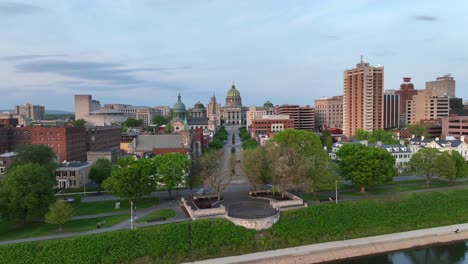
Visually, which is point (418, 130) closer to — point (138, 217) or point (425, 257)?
point (425, 257)

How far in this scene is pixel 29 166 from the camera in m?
45.3

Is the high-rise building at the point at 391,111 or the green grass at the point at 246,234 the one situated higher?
the high-rise building at the point at 391,111

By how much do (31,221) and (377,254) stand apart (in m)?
41.6

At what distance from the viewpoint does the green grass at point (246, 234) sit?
37656 mm

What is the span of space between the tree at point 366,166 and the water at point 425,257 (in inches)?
577

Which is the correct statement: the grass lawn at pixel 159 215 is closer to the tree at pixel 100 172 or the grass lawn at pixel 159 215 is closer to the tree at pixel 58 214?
the tree at pixel 58 214

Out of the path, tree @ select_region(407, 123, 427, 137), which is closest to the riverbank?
the path

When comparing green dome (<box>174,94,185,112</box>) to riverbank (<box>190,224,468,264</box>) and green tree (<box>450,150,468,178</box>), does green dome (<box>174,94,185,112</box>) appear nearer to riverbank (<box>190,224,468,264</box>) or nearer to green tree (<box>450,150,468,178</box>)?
green tree (<box>450,150,468,178</box>)

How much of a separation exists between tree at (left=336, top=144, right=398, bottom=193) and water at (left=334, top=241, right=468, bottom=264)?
14651mm

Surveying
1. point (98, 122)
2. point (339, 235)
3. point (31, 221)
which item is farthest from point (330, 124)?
point (31, 221)

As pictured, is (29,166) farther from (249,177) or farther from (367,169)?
(367,169)

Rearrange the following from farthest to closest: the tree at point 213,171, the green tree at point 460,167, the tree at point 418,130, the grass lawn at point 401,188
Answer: the tree at point 418,130 → the green tree at point 460,167 → the grass lawn at point 401,188 → the tree at point 213,171

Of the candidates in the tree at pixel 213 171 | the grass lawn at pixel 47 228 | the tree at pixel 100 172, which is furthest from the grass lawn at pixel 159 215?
the tree at pixel 100 172

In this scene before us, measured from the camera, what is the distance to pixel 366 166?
56.3m
